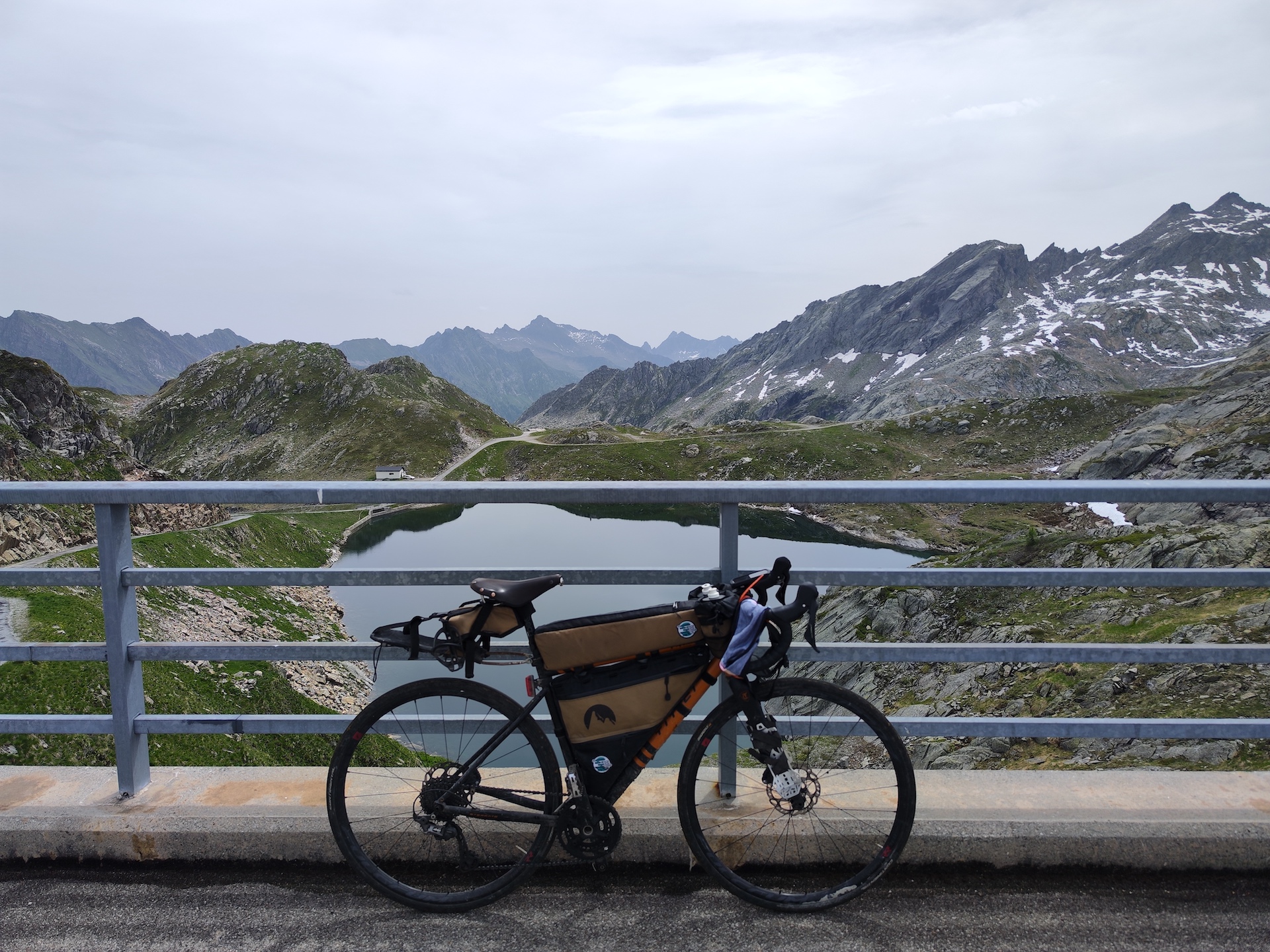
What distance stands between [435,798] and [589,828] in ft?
2.98

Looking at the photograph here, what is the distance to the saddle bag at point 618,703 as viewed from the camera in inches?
159

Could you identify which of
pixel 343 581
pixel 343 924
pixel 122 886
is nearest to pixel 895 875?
pixel 343 924

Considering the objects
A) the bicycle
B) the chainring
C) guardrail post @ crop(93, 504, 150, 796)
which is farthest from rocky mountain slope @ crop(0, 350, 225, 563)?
the chainring

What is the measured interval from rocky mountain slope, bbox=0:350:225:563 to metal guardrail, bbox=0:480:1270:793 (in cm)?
4009

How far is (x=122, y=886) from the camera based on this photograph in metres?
4.29

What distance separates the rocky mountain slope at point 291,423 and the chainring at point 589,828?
14607 cm

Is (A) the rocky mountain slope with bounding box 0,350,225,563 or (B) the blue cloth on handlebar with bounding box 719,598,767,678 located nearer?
(B) the blue cloth on handlebar with bounding box 719,598,767,678

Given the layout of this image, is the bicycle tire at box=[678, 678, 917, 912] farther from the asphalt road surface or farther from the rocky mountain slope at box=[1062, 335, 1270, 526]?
the rocky mountain slope at box=[1062, 335, 1270, 526]

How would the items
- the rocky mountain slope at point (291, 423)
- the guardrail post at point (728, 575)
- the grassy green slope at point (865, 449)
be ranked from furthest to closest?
the rocky mountain slope at point (291, 423) < the grassy green slope at point (865, 449) < the guardrail post at point (728, 575)

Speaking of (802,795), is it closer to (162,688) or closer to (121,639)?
(121,639)

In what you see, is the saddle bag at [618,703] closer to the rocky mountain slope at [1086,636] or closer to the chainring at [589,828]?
the chainring at [589,828]

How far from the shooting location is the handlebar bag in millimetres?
3934

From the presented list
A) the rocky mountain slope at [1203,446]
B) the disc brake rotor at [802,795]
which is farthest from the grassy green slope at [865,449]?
the disc brake rotor at [802,795]

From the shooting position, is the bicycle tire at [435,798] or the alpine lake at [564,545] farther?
the alpine lake at [564,545]
